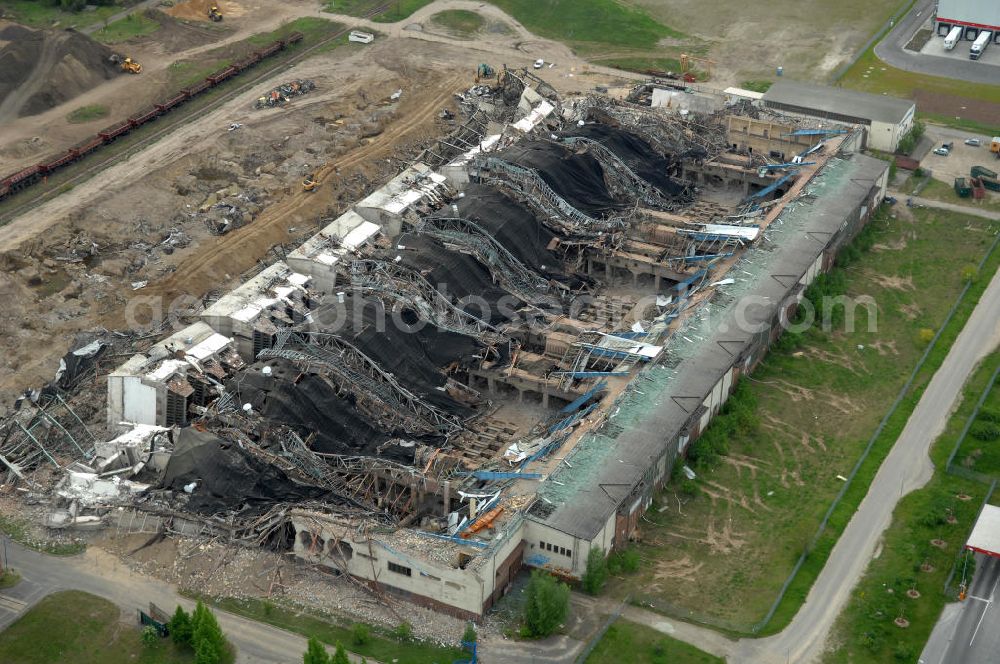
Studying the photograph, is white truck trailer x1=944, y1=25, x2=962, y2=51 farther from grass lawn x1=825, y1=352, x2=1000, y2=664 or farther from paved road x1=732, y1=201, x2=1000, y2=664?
grass lawn x1=825, y1=352, x2=1000, y2=664

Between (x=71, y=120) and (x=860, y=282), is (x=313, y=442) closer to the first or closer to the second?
A: (x=860, y=282)

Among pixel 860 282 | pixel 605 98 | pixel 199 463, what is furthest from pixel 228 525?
pixel 605 98

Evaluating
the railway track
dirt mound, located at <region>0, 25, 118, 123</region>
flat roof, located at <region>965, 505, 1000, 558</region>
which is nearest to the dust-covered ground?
the railway track

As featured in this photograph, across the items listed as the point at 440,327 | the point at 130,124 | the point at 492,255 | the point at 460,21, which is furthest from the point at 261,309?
the point at 460,21

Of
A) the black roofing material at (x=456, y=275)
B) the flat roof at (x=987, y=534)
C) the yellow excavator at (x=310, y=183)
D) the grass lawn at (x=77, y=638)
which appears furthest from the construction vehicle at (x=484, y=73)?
the grass lawn at (x=77, y=638)

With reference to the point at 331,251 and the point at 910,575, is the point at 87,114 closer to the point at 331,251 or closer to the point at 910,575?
the point at 331,251
